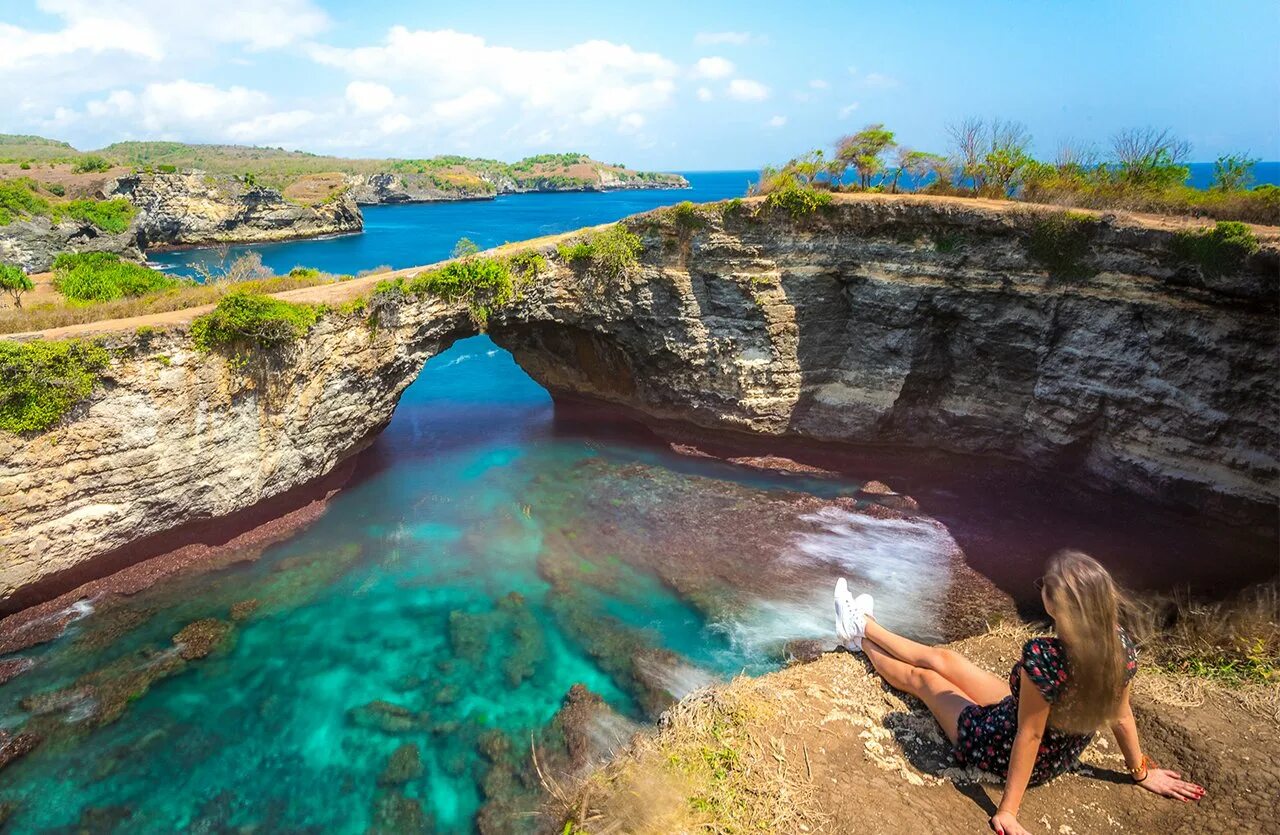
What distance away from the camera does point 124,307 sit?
51.3 feet

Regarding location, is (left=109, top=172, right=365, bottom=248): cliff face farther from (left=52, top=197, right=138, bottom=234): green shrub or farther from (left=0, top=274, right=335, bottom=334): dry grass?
(left=0, top=274, right=335, bottom=334): dry grass

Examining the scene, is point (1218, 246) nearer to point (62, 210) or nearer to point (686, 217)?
point (686, 217)

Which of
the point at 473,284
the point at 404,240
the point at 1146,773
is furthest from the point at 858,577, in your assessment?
the point at 404,240

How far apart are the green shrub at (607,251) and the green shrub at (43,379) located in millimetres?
12146

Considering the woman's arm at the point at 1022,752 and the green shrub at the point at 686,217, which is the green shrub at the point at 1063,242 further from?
the woman's arm at the point at 1022,752

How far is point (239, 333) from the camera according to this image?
1489 centimetres

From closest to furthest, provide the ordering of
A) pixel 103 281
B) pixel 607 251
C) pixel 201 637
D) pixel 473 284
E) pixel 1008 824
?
1. pixel 1008 824
2. pixel 201 637
3. pixel 473 284
4. pixel 607 251
5. pixel 103 281

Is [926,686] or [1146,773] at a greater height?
[1146,773]

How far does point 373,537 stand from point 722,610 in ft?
33.1

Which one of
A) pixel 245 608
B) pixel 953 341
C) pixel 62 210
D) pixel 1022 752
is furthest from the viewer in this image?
pixel 62 210

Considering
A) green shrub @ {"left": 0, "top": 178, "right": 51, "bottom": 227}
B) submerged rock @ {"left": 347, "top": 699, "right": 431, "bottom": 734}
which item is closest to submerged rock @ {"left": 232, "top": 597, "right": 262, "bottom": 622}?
submerged rock @ {"left": 347, "top": 699, "right": 431, "bottom": 734}

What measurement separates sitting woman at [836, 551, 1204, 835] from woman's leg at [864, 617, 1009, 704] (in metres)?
0.01

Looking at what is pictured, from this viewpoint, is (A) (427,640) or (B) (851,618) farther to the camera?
(A) (427,640)

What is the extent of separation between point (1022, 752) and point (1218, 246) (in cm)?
1309
